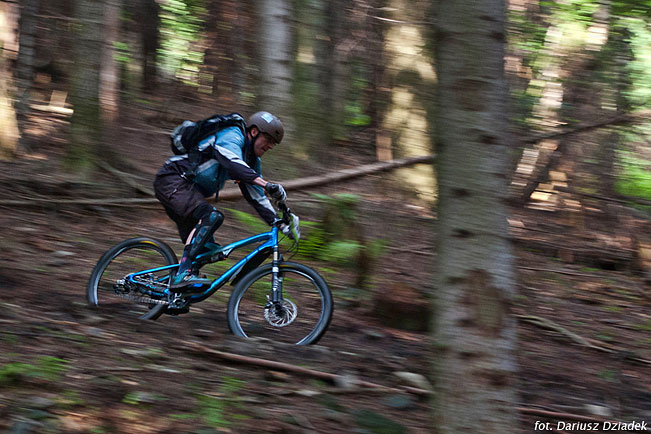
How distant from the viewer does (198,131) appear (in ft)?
18.8

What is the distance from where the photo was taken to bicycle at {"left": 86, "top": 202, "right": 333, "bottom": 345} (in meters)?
5.62

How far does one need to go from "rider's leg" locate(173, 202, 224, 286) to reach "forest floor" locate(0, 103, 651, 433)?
46 cm

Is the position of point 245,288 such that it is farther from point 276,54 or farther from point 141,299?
point 276,54

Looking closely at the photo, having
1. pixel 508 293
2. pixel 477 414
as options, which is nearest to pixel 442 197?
pixel 508 293

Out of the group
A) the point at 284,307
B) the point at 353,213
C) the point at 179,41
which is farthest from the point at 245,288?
the point at 179,41

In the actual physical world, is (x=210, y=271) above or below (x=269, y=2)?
below

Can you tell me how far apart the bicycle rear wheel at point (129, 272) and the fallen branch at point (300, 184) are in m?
2.95

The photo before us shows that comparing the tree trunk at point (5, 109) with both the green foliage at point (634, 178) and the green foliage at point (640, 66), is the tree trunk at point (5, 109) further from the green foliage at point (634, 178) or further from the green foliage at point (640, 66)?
the green foliage at point (634, 178)

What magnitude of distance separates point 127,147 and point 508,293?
9.81 m

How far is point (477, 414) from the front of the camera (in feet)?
12.3

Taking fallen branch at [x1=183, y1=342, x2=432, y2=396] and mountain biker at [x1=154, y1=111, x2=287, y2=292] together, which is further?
mountain biker at [x1=154, y1=111, x2=287, y2=292]

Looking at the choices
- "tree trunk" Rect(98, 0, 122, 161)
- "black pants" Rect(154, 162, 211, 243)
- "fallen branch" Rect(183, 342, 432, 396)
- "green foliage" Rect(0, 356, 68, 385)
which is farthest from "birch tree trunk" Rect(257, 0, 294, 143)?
"green foliage" Rect(0, 356, 68, 385)

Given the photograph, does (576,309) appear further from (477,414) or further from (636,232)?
(477,414)

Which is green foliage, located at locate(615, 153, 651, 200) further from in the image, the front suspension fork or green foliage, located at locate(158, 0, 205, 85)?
green foliage, located at locate(158, 0, 205, 85)
